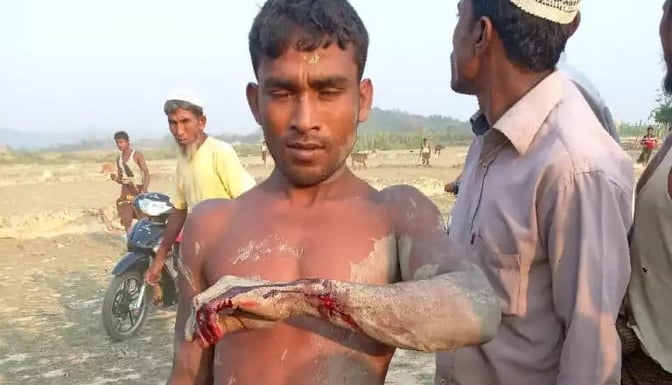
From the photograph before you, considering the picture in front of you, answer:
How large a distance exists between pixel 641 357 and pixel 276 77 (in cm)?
150

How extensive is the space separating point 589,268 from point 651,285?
1.47 feet

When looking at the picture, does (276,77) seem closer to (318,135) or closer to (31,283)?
(318,135)

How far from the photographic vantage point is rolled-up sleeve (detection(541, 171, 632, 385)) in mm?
1915

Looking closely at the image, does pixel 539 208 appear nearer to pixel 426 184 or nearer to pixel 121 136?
pixel 121 136

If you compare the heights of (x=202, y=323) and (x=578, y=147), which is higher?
(x=578, y=147)

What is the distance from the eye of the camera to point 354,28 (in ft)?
5.92

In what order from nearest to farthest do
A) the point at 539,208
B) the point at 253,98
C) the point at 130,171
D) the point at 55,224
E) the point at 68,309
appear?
the point at 253,98 < the point at 539,208 < the point at 68,309 < the point at 130,171 < the point at 55,224

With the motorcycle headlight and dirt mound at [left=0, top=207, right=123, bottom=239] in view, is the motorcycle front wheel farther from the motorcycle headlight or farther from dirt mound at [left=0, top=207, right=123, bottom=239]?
dirt mound at [left=0, top=207, right=123, bottom=239]

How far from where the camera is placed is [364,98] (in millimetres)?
1891

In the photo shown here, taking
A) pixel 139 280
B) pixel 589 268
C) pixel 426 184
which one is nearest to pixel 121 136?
pixel 139 280

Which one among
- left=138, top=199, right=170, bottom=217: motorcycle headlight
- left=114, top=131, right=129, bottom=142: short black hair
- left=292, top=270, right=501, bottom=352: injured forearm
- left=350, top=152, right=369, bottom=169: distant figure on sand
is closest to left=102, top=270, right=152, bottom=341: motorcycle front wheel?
left=138, top=199, right=170, bottom=217: motorcycle headlight

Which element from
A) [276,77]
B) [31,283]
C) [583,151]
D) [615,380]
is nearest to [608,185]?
[583,151]

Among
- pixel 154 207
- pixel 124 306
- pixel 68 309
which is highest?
pixel 154 207

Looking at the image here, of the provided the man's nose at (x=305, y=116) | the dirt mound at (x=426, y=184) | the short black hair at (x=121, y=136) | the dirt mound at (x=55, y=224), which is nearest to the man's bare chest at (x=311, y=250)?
the man's nose at (x=305, y=116)
